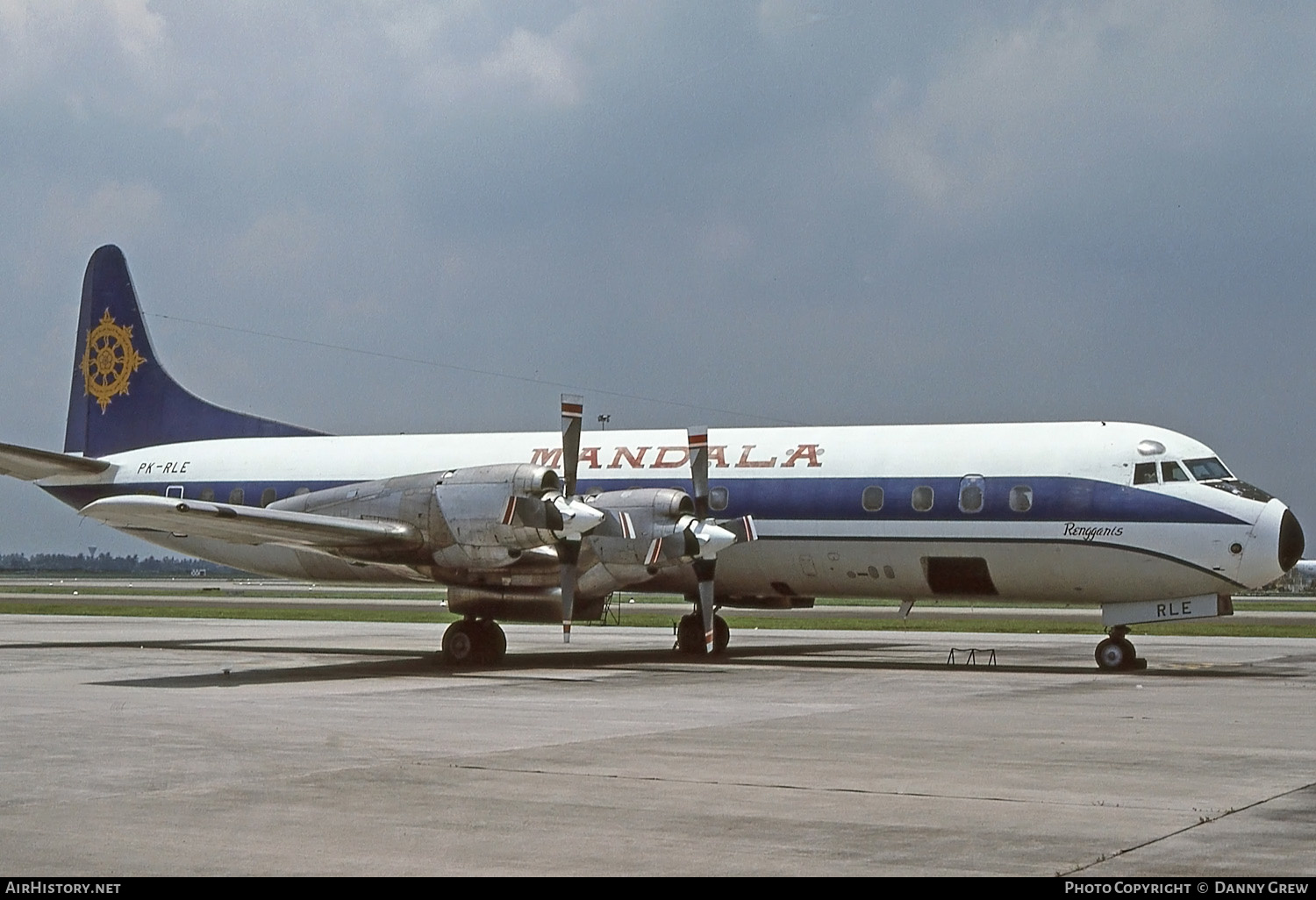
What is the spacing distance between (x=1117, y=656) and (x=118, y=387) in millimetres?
21845

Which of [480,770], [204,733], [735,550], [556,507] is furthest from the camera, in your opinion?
[735,550]

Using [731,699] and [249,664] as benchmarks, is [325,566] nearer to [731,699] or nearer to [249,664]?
[249,664]

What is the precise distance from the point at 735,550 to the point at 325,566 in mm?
7541

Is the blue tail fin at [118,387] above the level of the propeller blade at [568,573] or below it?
above

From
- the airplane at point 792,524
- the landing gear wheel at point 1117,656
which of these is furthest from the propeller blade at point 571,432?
the landing gear wheel at point 1117,656

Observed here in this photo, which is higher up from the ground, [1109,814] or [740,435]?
[740,435]

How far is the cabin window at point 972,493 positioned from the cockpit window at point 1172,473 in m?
2.69

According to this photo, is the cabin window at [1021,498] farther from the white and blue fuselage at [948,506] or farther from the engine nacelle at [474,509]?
the engine nacelle at [474,509]

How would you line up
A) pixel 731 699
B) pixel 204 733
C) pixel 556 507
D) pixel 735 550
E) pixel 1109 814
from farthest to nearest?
pixel 735 550 < pixel 556 507 < pixel 731 699 < pixel 204 733 < pixel 1109 814

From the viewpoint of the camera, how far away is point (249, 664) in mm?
24859

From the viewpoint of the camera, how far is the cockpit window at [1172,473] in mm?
22578

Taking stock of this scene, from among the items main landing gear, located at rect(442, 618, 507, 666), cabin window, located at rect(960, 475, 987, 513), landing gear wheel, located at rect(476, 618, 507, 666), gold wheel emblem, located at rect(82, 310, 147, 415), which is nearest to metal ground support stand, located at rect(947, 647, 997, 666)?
cabin window, located at rect(960, 475, 987, 513)
